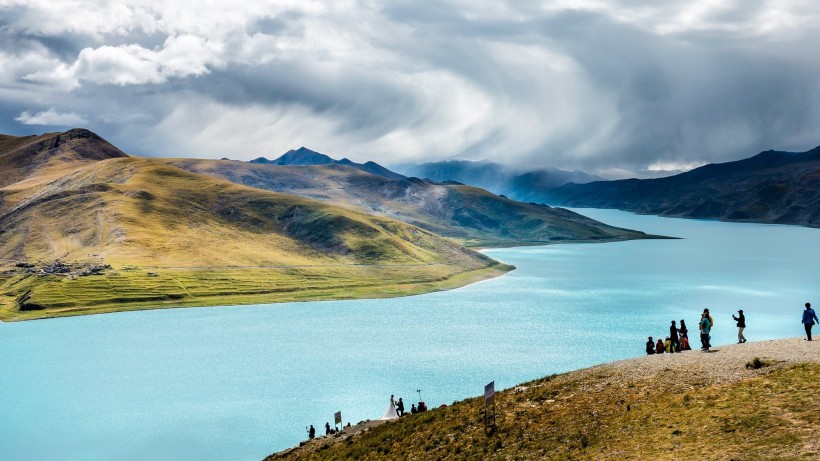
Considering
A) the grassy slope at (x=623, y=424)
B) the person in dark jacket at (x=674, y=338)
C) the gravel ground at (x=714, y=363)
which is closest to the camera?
the grassy slope at (x=623, y=424)

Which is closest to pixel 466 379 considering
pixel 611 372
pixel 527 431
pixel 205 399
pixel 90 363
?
pixel 205 399

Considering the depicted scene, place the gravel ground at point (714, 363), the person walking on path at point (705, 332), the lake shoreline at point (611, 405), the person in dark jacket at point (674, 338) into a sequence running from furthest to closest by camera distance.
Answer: the person in dark jacket at point (674, 338) < the person walking on path at point (705, 332) < the gravel ground at point (714, 363) < the lake shoreline at point (611, 405)

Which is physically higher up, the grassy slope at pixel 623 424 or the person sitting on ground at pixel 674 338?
the person sitting on ground at pixel 674 338

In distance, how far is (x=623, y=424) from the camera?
42.8m

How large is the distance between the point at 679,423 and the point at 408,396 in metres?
71.6

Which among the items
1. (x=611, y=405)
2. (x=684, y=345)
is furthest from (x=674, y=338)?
(x=611, y=405)

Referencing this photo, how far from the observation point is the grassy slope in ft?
118

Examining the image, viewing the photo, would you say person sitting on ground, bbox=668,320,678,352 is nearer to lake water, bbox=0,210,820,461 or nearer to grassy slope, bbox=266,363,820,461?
grassy slope, bbox=266,363,820,461

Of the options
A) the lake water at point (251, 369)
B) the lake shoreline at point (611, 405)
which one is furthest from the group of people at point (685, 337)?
the lake water at point (251, 369)

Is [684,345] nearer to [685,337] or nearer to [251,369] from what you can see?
[685,337]

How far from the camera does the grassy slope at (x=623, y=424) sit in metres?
36.0

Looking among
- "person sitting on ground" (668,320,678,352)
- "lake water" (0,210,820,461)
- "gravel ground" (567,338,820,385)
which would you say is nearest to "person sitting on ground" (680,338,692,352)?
"person sitting on ground" (668,320,678,352)

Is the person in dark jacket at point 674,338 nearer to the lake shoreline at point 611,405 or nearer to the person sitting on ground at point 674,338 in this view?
the person sitting on ground at point 674,338

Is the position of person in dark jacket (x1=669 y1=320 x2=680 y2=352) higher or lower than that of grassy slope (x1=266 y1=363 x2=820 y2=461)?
higher
